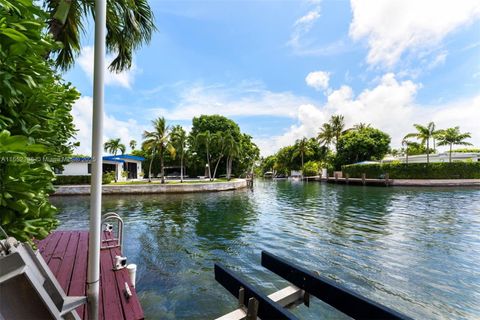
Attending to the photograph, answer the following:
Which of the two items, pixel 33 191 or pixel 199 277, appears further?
pixel 199 277

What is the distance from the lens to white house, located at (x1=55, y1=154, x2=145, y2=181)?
2697 cm

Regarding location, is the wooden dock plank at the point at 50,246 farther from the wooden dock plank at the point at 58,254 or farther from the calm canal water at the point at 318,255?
the calm canal water at the point at 318,255

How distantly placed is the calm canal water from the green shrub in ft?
81.7

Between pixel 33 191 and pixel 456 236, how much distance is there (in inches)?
498

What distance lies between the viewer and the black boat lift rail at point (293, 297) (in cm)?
170

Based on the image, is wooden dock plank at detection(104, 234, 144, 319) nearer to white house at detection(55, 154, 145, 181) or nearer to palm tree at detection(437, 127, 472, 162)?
white house at detection(55, 154, 145, 181)

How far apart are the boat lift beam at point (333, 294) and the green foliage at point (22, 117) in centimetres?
228

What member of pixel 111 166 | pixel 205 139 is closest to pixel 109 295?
pixel 111 166

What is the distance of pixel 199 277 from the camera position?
5895 mm

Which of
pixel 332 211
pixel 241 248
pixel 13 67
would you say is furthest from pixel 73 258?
pixel 332 211

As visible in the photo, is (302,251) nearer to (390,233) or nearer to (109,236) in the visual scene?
(390,233)

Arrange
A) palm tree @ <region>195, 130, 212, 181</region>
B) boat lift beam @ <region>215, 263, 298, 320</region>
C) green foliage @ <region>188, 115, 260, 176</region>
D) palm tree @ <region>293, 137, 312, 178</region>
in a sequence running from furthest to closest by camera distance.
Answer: palm tree @ <region>293, 137, 312, 178</region> → green foliage @ <region>188, 115, 260, 176</region> → palm tree @ <region>195, 130, 212, 181</region> → boat lift beam @ <region>215, 263, 298, 320</region>

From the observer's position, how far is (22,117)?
2152 millimetres

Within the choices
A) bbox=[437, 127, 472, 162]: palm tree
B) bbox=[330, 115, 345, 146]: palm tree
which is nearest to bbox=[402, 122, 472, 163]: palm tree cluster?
bbox=[437, 127, 472, 162]: palm tree
